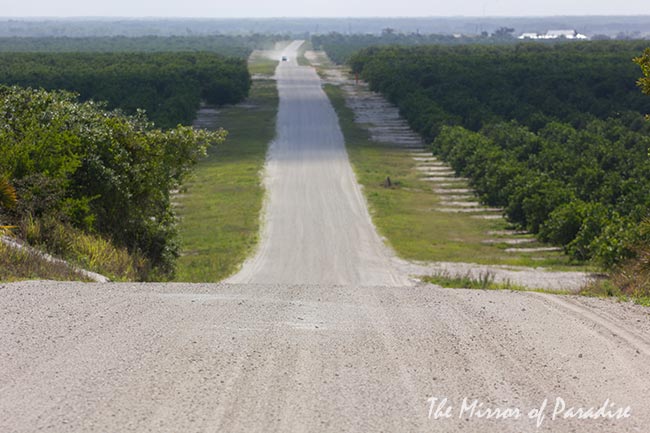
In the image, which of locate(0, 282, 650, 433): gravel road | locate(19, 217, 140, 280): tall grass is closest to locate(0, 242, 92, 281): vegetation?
locate(0, 282, 650, 433): gravel road

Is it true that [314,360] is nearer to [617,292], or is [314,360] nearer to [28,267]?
[28,267]

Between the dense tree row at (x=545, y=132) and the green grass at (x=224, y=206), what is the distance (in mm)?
14554

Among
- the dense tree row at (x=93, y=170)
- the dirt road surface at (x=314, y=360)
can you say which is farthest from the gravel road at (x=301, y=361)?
the dense tree row at (x=93, y=170)

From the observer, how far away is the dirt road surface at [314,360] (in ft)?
28.9

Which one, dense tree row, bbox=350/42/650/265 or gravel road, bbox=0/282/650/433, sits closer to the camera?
gravel road, bbox=0/282/650/433

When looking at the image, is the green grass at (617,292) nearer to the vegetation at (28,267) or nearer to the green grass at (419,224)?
the vegetation at (28,267)

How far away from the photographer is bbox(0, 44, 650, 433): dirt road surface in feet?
28.9

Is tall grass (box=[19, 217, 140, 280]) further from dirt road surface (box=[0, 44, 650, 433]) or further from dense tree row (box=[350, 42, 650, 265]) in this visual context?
dense tree row (box=[350, 42, 650, 265])

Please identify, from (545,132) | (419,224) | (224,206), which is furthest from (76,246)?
(545,132)

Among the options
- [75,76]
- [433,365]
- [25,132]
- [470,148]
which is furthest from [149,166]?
[75,76]

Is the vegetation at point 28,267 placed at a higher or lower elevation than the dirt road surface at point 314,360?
lower

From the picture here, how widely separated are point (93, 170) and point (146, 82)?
261 feet

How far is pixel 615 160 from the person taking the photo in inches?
2248

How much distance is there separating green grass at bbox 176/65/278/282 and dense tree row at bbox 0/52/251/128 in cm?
679
